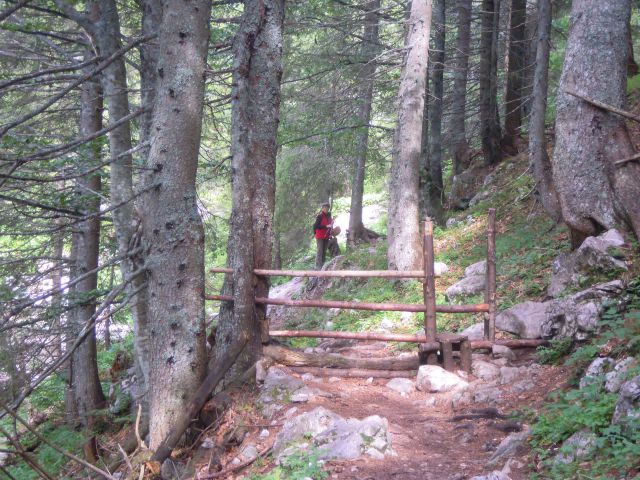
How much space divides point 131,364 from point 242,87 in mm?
7209

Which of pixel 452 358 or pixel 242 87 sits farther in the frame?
pixel 452 358

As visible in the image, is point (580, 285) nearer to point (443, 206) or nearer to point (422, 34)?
point (422, 34)

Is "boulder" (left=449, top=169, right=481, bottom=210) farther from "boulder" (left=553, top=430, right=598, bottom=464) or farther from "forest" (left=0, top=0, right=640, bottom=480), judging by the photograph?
"boulder" (left=553, top=430, right=598, bottom=464)

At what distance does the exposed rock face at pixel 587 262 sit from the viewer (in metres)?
6.44

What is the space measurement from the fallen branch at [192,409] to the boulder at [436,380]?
85.2 inches

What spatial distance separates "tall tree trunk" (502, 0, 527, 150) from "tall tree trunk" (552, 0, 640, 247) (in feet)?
22.6

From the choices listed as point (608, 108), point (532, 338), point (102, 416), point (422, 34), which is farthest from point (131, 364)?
point (608, 108)

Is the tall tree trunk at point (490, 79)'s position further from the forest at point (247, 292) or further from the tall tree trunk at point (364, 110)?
the forest at point (247, 292)

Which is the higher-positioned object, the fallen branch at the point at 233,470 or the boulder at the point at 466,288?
the boulder at the point at 466,288

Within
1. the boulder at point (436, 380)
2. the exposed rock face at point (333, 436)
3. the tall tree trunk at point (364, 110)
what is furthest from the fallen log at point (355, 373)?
the tall tree trunk at point (364, 110)

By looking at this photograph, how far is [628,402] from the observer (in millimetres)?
3713

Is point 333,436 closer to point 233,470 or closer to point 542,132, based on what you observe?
point 233,470

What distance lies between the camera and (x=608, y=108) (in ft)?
22.2

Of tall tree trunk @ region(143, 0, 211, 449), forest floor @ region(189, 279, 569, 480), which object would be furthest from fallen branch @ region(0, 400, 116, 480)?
tall tree trunk @ region(143, 0, 211, 449)
